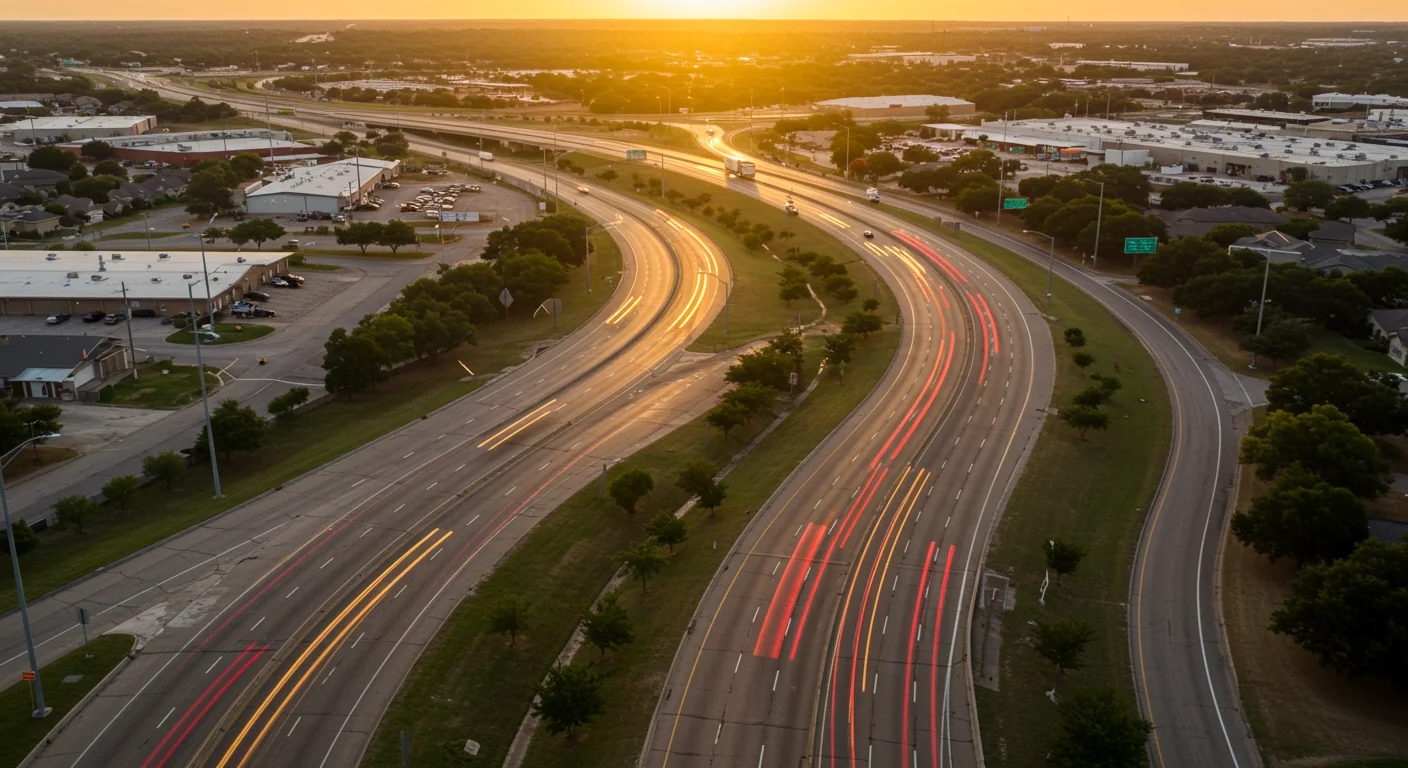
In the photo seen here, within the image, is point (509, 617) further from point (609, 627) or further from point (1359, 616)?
point (1359, 616)

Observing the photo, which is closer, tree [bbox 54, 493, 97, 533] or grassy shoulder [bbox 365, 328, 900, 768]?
grassy shoulder [bbox 365, 328, 900, 768]

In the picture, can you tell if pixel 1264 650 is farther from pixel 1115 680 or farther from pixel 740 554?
pixel 740 554

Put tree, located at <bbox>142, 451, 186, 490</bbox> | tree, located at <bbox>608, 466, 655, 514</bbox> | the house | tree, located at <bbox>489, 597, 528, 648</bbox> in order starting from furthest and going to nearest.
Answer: the house
tree, located at <bbox>142, 451, 186, 490</bbox>
tree, located at <bbox>608, 466, 655, 514</bbox>
tree, located at <bbox>489, 597, 528, 648</bbox>

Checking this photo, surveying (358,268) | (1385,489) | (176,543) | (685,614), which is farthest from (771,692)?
(358,268)

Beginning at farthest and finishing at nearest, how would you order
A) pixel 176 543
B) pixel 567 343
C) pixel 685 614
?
pixel 567 343 → pixel 176 543 → pixel 685 614

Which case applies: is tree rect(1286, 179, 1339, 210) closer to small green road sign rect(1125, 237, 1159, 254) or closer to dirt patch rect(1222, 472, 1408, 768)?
small green road sign rect(1125, 237, 1159, 254)

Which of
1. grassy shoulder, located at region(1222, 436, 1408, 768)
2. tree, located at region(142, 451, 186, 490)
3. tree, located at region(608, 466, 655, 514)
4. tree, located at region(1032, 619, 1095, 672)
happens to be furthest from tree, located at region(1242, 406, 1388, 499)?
tree, located at region(142, 451, 186, 490)

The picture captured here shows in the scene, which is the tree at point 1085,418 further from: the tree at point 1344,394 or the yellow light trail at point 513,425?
the yellow light trail at point 513,425

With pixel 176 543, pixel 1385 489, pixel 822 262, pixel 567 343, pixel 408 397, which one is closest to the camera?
pixel 176 543

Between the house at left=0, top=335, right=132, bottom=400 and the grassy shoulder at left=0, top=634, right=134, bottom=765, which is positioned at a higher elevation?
the house at left=0, top=335, right=132, bottom=400
